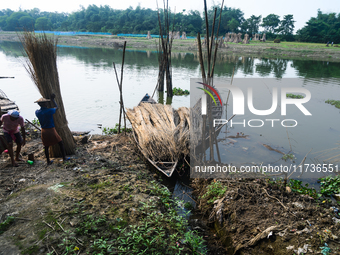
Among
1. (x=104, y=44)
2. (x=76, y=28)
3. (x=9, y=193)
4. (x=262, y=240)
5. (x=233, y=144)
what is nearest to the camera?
(x=262, y=240)

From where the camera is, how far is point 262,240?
319cm

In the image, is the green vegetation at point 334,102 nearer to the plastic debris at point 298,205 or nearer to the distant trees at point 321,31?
the plastic debris at point 298,205

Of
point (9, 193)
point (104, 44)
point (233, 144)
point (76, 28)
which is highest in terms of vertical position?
point (76, 28)

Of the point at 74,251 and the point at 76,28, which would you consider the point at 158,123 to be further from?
the point at 76,28

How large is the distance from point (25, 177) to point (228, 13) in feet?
208

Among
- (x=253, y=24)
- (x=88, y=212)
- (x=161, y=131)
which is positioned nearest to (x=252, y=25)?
(x=253, y=24)

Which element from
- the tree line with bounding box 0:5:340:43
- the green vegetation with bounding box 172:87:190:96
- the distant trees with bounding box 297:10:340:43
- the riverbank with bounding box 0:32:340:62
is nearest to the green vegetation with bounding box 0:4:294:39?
the tree line with bounding box 0:5:340:43

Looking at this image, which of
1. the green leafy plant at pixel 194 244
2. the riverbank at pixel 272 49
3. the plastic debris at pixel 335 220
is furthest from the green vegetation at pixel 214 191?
the riverbank at pixel 272 49

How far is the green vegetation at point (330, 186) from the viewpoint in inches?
181

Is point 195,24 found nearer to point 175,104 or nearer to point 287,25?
point 287,25

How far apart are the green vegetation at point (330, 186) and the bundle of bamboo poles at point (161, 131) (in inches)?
114

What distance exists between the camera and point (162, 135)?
5777mm

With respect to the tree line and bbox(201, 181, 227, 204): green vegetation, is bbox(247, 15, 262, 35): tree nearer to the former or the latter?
the tree line

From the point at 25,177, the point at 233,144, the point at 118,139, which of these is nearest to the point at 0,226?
the point at 25,177
